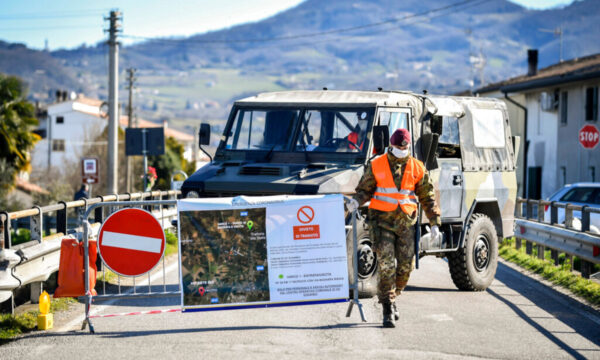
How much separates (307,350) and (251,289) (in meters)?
1.22

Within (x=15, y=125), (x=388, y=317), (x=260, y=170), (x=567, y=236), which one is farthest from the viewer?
(x=15, y=125)

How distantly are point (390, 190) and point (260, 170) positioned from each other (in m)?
2.15

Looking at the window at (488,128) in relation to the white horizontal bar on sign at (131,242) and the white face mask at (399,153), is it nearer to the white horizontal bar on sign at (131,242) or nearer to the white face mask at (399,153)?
the white face mask at (399,153)

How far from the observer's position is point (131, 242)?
30.3ft

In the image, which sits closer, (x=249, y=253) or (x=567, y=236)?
(x=249, y=253)

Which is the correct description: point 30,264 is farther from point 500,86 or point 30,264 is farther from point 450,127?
point 500,86

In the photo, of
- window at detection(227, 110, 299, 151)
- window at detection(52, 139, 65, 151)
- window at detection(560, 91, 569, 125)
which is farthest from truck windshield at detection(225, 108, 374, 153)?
window at detection(52, 139, 65, 151)

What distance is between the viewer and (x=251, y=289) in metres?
9.10

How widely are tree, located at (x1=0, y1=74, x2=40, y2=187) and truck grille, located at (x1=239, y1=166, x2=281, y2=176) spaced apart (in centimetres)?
2833

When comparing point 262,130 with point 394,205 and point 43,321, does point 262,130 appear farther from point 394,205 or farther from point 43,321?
point 43,321

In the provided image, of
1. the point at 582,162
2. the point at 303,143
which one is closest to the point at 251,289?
the point at 303,143

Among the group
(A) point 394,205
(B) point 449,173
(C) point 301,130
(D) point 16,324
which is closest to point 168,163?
(B) point 449,173

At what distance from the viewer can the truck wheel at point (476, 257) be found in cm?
1241

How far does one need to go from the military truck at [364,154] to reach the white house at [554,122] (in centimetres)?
2245
